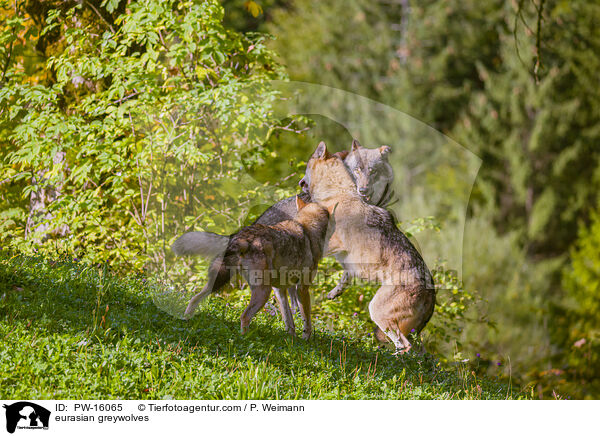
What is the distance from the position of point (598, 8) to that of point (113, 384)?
68.6 ft

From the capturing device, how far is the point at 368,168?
620cm

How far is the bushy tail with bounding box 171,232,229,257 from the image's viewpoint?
17.9 ft

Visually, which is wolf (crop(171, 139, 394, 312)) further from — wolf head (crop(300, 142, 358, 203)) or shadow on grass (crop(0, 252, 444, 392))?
shadow on grass (crop(0, 252, 444, 392))

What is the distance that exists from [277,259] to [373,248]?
1.07 meters

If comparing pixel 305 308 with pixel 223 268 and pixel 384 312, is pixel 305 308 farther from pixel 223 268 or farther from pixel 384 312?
pixel 223 268

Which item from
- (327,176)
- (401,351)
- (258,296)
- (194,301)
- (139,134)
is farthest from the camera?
(139,134)

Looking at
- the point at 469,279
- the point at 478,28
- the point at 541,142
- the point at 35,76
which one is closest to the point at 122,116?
the point at 35,76

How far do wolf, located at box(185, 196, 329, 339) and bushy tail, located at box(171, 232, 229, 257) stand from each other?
0.06m

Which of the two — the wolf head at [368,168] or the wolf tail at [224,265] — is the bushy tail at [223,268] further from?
the wolf head at [368,168]

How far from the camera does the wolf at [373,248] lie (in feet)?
20.3
